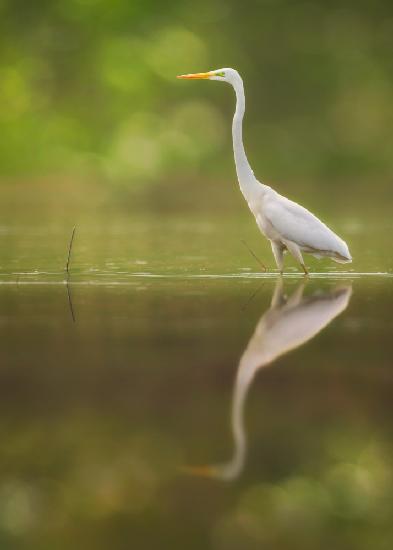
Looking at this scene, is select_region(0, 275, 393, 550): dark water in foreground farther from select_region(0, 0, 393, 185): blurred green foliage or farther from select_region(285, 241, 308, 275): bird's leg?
select_region(0, 0, 393, 185): blurred green foliage

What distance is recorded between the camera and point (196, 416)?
12.7ft

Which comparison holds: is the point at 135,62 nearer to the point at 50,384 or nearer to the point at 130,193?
the point at 130,193

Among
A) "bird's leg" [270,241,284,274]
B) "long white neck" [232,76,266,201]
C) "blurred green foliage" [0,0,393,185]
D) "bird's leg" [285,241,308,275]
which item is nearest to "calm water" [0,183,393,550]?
"bird's leg" [285,241,308,275]

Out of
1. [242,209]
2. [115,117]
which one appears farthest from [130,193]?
[242,209]

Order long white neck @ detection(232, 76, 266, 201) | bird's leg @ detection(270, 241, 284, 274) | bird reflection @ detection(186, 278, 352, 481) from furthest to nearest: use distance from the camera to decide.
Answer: long white neck @ detection(232, 76, 266, 201), bird's leg @ detection(270, 241, 284, 274), bird reflection @ detection(186, 278, 352, 481)

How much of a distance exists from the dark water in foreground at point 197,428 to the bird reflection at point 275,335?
10 mm

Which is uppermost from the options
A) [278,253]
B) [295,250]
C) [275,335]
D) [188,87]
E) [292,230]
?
[275,335]

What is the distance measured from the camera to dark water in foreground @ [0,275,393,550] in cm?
284

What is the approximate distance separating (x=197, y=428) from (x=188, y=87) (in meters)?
31.3

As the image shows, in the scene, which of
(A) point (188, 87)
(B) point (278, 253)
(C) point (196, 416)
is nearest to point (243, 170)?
(B) point (278, 253)

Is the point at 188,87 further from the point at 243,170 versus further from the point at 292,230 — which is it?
the point at 292,230

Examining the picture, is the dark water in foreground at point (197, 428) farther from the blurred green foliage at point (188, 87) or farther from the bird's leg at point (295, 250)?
the blurred green foliage at point (188, 87)

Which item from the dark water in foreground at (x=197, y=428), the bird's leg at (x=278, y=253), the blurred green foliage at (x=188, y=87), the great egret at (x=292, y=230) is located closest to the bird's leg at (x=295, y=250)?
the great egret at (x=292, y=230)

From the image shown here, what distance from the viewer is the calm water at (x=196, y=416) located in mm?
2857
